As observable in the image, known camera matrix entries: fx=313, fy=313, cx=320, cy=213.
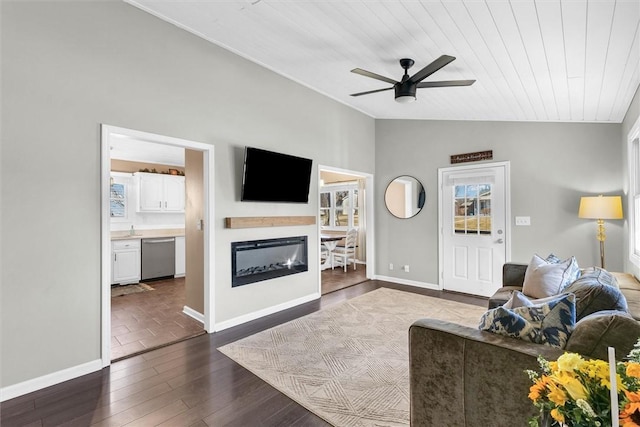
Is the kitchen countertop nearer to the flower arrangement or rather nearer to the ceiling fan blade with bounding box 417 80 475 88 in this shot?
the ceiling fan blade with bounding box 417 80 475 88

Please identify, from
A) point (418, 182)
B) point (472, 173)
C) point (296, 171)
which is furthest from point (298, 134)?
point (472, 173)

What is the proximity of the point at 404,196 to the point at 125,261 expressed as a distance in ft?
17.0

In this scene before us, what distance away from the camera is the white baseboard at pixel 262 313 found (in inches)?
142

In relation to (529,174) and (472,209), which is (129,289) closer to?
(472,209)

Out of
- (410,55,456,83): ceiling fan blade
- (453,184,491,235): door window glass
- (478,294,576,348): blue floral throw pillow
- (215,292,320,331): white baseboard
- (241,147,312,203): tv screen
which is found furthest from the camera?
(453,184,491,235): door window glass

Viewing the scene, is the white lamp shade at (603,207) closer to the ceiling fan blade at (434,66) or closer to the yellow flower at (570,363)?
the ceiling fan blade at (434,66)

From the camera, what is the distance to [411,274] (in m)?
5.66

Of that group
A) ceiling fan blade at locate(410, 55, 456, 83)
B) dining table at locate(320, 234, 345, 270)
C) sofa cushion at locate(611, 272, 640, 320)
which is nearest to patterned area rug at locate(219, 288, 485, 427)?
sofa cushion at locate(611, 272, 640, 320)

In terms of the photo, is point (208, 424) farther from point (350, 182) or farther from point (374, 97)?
point (350, 182)

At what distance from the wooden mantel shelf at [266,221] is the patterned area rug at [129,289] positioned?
2.75 meters

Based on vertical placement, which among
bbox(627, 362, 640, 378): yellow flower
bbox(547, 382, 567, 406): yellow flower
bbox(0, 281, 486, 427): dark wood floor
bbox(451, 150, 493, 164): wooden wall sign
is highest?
bbox(451, 150, 493, 164): wooden wall sign

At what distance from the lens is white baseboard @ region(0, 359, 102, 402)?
7.51ft

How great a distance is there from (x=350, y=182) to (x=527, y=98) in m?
4.81

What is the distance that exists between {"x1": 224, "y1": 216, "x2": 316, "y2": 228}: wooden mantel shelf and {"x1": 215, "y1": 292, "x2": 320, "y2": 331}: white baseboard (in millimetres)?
1096
